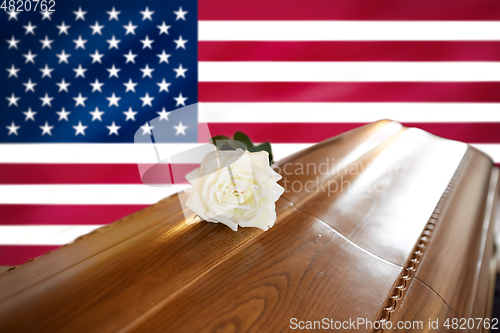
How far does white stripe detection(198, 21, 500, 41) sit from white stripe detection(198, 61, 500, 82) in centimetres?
16

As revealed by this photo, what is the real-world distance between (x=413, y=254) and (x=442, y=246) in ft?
0.36

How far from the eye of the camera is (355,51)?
6.28 feet

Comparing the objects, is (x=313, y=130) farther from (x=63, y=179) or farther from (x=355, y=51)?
(x=63, y=179)

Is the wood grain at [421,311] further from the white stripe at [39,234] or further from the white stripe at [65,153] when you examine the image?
the white stripe at [39,234]

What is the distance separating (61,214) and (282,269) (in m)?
1.92

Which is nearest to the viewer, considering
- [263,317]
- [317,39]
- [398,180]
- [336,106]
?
[263,317]

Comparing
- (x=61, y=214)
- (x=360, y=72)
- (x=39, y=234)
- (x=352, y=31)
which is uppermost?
(x=352, y=31)

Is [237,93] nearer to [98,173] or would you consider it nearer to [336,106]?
[336,106]

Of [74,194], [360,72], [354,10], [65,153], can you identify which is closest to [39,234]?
[74,194]

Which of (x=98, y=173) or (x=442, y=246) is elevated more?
(x=442, y=246)

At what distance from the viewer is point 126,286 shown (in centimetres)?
47

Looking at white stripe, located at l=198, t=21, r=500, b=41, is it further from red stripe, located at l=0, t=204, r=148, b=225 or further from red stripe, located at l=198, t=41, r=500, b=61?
red stripe, located at l=0, t=204, r=148, b=225

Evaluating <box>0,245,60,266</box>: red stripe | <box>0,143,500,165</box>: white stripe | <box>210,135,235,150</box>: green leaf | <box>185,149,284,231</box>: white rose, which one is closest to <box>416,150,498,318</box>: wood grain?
<box>185,149,284,231</box>: white rose

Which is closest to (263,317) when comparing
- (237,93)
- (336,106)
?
(237,93)
